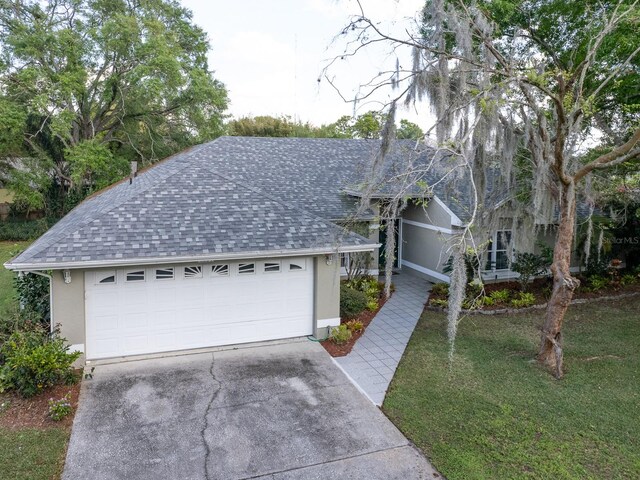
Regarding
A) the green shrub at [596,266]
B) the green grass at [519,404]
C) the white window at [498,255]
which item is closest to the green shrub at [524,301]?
the white window at [498,255]

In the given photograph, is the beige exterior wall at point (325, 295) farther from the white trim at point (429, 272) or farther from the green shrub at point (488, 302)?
the white trim at point (429, 272)

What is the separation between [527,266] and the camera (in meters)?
13.9

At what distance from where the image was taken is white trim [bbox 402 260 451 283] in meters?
15.0

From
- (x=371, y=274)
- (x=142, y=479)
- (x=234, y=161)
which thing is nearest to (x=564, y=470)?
(x=142, y=479)

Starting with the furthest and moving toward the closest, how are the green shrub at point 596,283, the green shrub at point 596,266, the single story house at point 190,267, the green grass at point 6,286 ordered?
the green shrub at point 596,266, the green shrub at point 596,283, the green grass at point 6,286, the single story house at point 190,267

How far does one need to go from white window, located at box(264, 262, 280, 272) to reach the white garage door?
0.02 m

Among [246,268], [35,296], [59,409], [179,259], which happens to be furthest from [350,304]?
[35,296]

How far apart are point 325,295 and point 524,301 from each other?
636 cm

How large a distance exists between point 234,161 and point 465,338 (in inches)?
363

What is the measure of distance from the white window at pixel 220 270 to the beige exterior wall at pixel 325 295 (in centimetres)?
196

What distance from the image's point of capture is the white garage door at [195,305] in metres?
9.03

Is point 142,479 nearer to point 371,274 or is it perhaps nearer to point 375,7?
point 375,7

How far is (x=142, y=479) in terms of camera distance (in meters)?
5.73

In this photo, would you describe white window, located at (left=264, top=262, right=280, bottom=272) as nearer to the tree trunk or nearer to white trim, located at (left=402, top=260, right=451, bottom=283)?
the tree trunk
